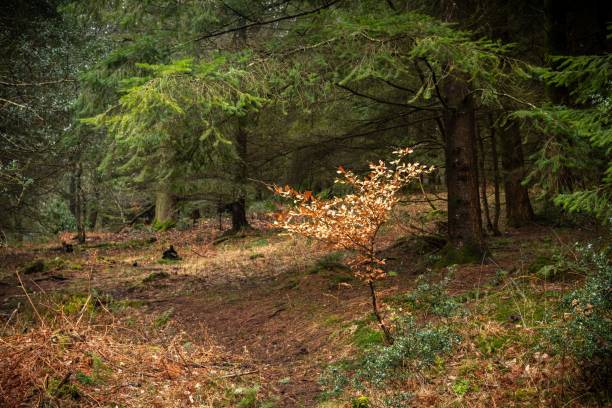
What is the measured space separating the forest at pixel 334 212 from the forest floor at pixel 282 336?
0.03m

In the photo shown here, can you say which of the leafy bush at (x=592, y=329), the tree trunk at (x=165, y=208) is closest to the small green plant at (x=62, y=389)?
the leafy bush at (x=592, y=329)

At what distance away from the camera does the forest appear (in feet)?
14.7

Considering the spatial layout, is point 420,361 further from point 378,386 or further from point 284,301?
point 284,301

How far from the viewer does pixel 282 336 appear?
7078 millimetres

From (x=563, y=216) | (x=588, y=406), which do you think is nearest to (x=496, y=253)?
(x=563, y=216)

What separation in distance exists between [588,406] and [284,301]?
5.79 meters

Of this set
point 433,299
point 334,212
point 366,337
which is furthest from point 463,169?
point 366,337

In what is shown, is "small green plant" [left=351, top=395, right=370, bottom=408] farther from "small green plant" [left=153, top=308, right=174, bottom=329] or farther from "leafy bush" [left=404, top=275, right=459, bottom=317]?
"small green plant" [left=153, top=308, right=174, bottom=329]

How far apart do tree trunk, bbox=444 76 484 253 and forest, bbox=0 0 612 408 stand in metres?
0.04

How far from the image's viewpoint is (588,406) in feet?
11.2

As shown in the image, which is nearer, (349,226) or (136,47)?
(349,226)

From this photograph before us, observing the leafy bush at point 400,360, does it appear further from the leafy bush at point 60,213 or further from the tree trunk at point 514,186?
the leafy bush at point 60,213

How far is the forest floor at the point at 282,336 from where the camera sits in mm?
4191

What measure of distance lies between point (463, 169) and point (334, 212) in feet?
11.7
